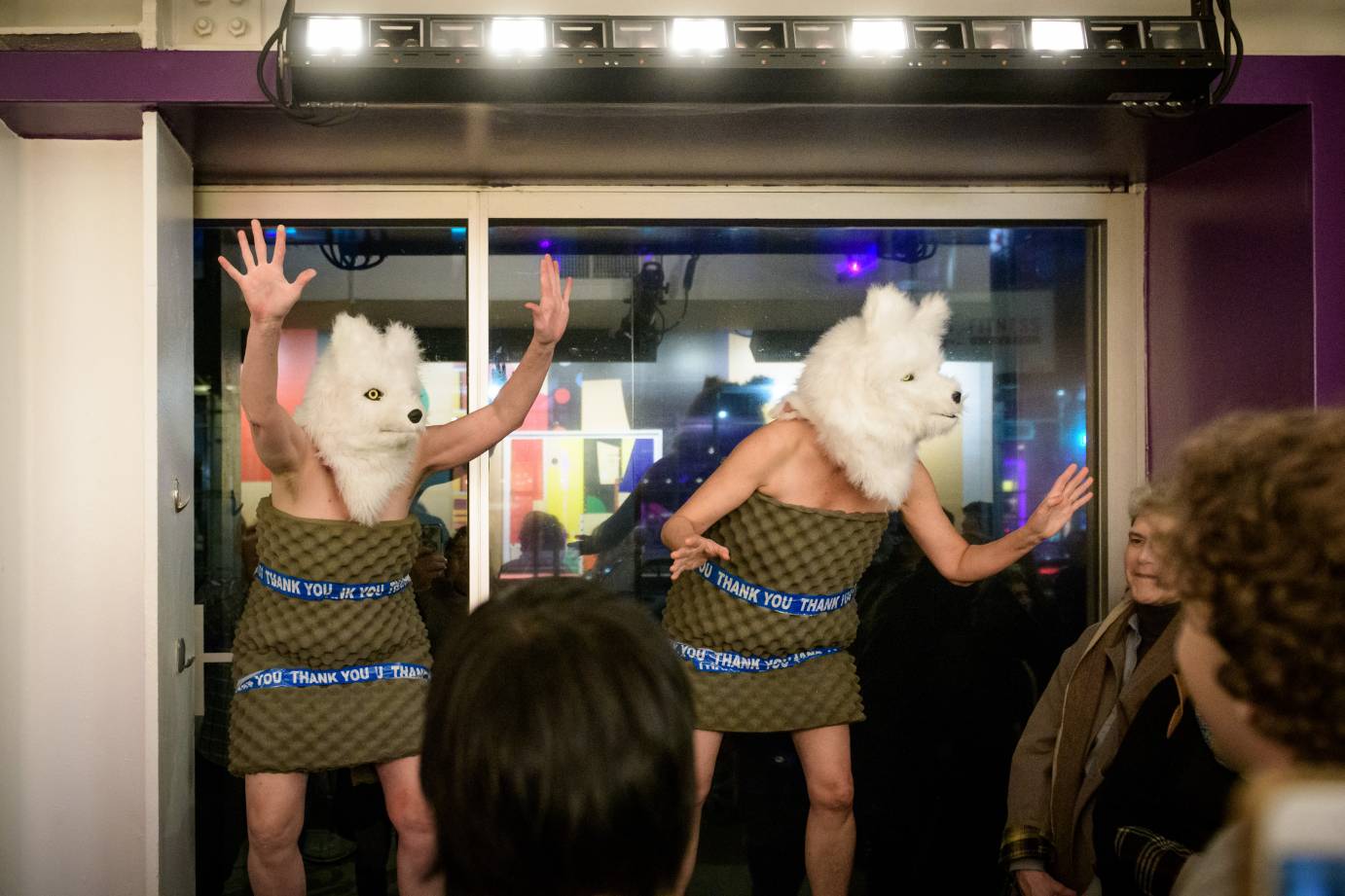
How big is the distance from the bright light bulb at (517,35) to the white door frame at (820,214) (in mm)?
824

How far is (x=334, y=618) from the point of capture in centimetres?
233

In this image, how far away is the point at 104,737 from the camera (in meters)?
2.62

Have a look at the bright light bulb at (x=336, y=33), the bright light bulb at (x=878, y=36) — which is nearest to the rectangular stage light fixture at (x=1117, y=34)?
the bright light bulb at (x=878, y=36)

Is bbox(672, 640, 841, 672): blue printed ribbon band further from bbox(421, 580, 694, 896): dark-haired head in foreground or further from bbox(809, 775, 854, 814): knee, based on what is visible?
bbox(421, 580, 694, 896): dark-haired head in foreground

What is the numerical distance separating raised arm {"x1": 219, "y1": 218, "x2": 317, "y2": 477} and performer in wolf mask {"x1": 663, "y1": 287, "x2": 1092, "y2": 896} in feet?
2.90

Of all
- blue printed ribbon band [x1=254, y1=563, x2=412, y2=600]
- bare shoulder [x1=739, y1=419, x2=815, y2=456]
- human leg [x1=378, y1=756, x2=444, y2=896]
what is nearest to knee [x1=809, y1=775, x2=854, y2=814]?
bare shoulder [x1=739, y1=419, x2=815, y2=456]

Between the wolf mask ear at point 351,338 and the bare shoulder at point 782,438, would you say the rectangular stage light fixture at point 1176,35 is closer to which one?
the bare shoulder at point 782,438

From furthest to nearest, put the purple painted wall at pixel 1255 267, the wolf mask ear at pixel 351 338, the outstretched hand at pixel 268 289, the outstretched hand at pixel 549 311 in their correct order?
1. the outstretched hand at pixel 549 311
2. the wolf mask ear at pixel 351 338
3. the purple painted wall at pixel 1255 267
4. the outstretched hand at pixel 268 289

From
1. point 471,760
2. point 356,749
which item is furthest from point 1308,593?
point 356,749

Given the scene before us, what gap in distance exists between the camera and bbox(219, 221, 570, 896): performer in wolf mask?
2.31 metres

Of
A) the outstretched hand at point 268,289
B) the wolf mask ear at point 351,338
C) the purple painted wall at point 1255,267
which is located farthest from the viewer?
the wolf mask ear at point 351,338

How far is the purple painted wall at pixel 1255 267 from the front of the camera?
2.28 m

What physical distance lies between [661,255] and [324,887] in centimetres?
202

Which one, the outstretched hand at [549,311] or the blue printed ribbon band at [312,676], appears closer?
the blue printed ribbon band at [312,676]
